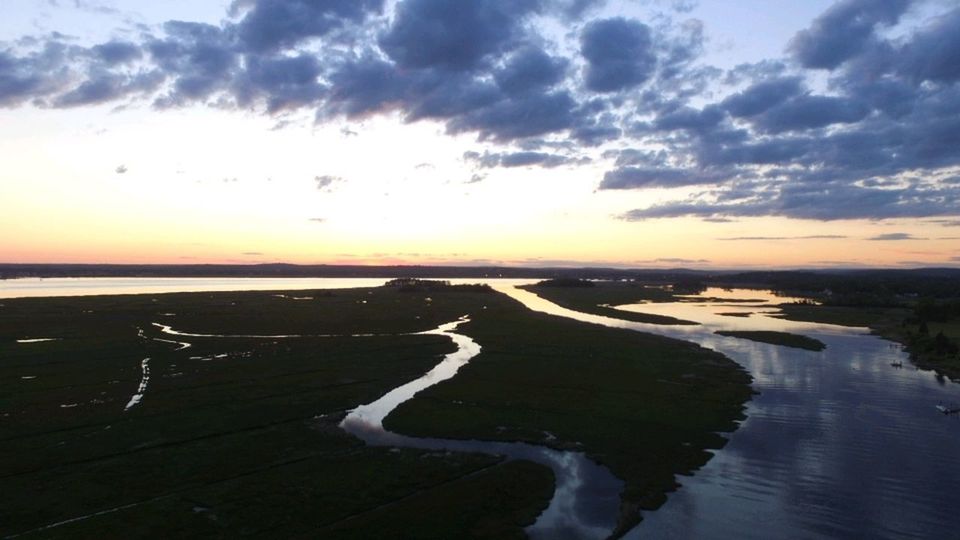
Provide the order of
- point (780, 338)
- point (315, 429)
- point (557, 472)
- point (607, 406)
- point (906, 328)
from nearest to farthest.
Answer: point (557, 472) → point (315, 429) → point (607, 406) → point (780, 338) → point (906, 328)

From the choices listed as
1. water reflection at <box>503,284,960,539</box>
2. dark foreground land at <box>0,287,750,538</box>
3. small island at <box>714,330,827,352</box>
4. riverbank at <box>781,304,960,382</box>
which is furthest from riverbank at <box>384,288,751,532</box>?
riverbank at <box>781,304,960,382</box>

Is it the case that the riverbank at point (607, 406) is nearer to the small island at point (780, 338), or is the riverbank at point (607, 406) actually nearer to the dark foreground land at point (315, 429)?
the dark foreground land at point (315, 429)

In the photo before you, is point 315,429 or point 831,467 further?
point 315,429

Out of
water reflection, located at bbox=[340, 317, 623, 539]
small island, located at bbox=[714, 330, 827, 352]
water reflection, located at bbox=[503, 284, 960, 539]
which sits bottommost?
water reflection, located at bbox=[340, 317, 623, 539]

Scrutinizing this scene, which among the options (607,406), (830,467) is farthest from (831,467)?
(607,406)

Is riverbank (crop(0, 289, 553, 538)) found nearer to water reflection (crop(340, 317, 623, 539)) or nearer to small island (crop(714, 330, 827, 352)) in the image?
water reflection (crop(340, 317, 623, 539))

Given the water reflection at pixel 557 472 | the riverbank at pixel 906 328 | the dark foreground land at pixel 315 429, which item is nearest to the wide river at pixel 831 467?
the dark foreground land at pixel 315 429

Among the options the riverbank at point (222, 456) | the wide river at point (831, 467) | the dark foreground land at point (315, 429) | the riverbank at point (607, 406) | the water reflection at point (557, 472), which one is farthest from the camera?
the riverbank at point (607, 406)

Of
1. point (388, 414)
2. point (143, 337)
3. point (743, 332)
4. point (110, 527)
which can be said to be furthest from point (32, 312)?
point (743, 332)

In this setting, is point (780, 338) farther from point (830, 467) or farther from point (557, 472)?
point (557, 472)
